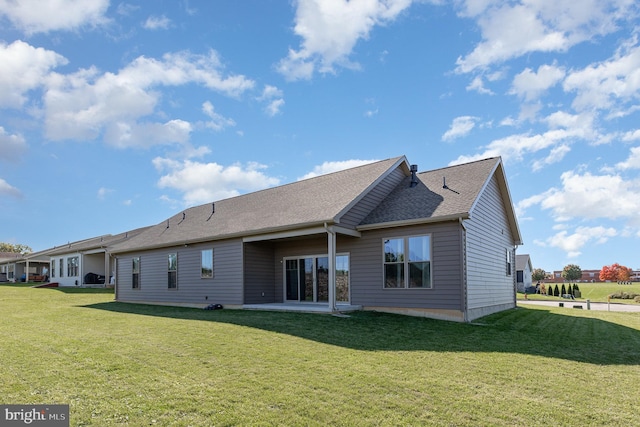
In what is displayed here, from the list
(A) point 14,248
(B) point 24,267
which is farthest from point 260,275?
(A) point 14,248

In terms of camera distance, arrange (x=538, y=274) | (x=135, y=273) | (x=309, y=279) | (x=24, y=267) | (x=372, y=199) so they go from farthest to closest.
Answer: (x=538, y=274) < (x=24, y=267) < (x=135, y=273) < (x=309, y=279) < (x=372, y=199)

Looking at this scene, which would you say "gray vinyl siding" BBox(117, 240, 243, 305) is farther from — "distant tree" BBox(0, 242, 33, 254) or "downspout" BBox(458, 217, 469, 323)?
"distant tree" BBox(0, 242, 33, 254)

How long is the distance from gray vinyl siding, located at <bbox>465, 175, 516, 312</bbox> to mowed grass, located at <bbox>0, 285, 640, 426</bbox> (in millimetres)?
2658

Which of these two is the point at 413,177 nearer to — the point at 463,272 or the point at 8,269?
the point at 463,272

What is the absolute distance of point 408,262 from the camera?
12.4 meters

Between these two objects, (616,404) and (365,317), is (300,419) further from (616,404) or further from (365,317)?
(365,317)

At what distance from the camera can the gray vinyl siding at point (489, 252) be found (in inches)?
491

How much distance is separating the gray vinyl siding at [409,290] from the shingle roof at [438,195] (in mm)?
404

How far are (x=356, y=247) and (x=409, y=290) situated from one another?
228 centimetres

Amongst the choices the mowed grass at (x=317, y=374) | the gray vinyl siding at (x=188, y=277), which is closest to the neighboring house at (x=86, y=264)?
the gray vinyl siding at (x=188, y=277)

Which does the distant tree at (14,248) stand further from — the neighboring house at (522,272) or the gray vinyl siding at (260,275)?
the neighboring house at (522,272)

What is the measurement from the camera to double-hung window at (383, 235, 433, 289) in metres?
12.1
